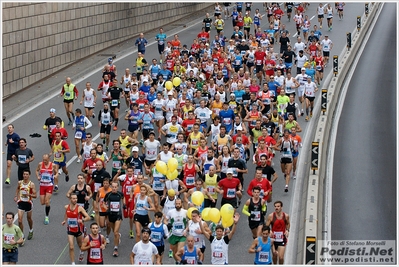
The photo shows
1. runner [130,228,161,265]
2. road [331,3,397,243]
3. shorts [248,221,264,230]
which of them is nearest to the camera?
runner [130,228,161,265]

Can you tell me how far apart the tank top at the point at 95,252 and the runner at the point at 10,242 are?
57.1 inches

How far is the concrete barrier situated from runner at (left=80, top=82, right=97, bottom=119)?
6.63 m

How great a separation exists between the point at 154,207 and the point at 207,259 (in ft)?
5.00

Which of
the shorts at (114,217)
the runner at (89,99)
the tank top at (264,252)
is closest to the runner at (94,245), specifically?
the shorts at (114,217)

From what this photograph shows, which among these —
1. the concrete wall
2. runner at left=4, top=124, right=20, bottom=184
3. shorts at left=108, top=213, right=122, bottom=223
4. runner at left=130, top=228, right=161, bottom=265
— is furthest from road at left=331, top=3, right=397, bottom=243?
the concrete wall

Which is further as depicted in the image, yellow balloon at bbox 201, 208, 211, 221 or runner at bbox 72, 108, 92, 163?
runner at bbox 72, 108, 92, 163

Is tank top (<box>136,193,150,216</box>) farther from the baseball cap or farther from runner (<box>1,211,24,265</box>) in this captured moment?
runner (<box>1,211,24,265</box>)

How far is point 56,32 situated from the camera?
35.4m

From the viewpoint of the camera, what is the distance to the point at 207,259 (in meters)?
18.3

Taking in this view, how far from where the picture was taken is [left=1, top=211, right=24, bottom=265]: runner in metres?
17.3

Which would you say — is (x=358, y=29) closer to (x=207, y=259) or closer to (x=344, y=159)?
(x=344, y=159)

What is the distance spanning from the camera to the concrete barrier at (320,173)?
18038 mm

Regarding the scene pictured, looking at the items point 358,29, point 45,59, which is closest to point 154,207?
point 45,59

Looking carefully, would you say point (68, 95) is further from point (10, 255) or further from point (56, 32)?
point (10, 255)
